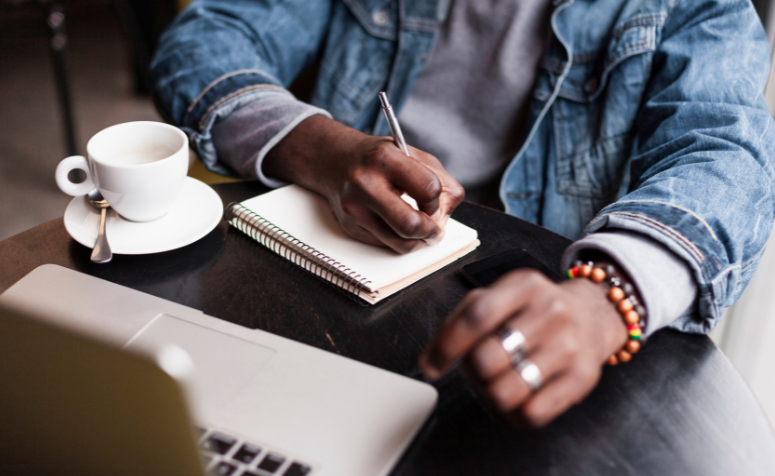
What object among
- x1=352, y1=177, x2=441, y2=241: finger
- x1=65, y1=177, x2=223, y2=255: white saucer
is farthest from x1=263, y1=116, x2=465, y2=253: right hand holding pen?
x1=65, y1=177, x2=223, y2=255: white saucer

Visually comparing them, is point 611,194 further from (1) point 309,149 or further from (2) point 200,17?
(2) point 200,17

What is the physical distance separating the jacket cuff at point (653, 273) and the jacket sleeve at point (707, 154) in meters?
0.01

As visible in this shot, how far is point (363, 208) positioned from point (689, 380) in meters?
0.38

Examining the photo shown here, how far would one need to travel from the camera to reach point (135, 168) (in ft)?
1.97

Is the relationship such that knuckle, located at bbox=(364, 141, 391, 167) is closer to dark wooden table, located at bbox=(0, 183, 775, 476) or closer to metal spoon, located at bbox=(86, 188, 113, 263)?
dark wooden table, located at bbox=(0, 183, 775, 476)

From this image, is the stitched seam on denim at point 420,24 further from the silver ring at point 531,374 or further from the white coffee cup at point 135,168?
the silver ring at point 531,374

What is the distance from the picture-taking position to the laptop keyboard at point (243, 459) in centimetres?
38

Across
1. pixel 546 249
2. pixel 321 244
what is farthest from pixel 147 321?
pixel 546 249

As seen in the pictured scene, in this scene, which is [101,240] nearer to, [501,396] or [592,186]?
[501,396]

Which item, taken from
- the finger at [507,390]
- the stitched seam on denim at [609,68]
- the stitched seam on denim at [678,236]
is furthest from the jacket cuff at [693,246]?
the stitched seam on denim at [609,68]

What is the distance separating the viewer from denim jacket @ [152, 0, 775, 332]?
60 cm

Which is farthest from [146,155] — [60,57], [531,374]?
[60,57]

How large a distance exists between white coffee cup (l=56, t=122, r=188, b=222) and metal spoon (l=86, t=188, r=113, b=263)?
0.05 feet

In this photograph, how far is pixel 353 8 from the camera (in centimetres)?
105
